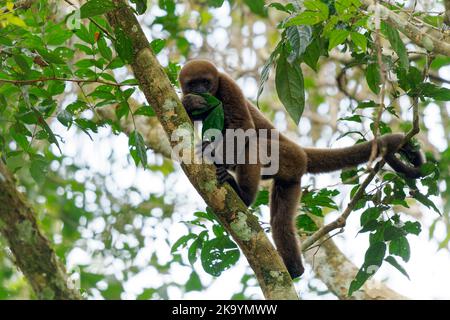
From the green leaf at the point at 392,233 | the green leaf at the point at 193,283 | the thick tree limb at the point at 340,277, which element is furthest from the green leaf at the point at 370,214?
the green leaf at the point at 193,283

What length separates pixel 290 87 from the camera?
391 cm

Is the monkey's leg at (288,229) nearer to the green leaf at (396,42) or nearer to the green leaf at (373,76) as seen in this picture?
the green leaf at (373,76)

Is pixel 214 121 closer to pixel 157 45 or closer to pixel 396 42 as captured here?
pixel 157 45

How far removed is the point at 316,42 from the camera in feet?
13.5

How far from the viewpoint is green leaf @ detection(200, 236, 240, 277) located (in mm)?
5074

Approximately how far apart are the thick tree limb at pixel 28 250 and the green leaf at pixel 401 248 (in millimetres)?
2549

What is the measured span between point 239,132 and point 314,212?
102 centimetres

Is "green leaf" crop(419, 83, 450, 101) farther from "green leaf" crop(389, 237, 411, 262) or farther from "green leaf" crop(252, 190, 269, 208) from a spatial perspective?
"green leaf" crop(252, 190, 269, 208)

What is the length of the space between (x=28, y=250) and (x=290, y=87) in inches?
98.4

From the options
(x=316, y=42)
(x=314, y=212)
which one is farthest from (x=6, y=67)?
(x=314, y=212)

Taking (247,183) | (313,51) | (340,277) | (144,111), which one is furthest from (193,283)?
(313,51)

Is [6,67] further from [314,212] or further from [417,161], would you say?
[417,161]

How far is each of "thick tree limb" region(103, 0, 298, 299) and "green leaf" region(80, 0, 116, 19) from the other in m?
0.25

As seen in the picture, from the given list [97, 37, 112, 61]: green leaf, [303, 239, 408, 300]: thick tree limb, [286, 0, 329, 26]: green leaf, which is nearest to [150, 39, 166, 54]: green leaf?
[97, 37, 112, 61]: green leaf
